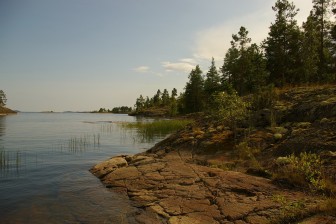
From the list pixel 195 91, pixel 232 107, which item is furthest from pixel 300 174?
pixel 195 91

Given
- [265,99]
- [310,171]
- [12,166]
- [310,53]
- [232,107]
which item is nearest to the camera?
[310,171]

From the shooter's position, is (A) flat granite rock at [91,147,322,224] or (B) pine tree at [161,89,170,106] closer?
(A) flat granite rock at [91,147,322,224]

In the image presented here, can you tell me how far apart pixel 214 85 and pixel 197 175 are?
67832 millimetres

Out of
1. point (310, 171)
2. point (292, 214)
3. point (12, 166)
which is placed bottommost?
point (12, 166)

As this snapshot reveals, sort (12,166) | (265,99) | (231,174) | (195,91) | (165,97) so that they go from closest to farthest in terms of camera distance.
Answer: (231,174) → (12,166) → (265,99) → (195,91) → (165,97)

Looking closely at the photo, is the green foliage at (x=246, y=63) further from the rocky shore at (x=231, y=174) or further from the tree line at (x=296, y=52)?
the rocky shore at (x=231, y=174)

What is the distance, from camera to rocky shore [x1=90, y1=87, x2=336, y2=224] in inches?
325

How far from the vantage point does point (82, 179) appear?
14.2m

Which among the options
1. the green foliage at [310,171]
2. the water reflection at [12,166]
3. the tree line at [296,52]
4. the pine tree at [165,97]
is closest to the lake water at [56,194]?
the water reflection at [12,166]

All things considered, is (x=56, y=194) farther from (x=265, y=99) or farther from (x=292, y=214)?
(x=265, y=99)

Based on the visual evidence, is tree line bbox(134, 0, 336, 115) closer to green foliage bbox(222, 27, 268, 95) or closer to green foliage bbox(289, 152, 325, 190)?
green foliage bbox(222, 27, 268, 95)

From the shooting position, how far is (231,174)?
11797 mm

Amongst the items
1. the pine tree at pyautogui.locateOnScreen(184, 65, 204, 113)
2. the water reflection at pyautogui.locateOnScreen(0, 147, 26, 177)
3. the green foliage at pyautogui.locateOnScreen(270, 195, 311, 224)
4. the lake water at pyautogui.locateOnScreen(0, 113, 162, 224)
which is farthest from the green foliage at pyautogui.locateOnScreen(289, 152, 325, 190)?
the pine tree at pyautogui.locateOnScreen(184, 65, 204, 113)

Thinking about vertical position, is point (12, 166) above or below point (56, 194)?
above
